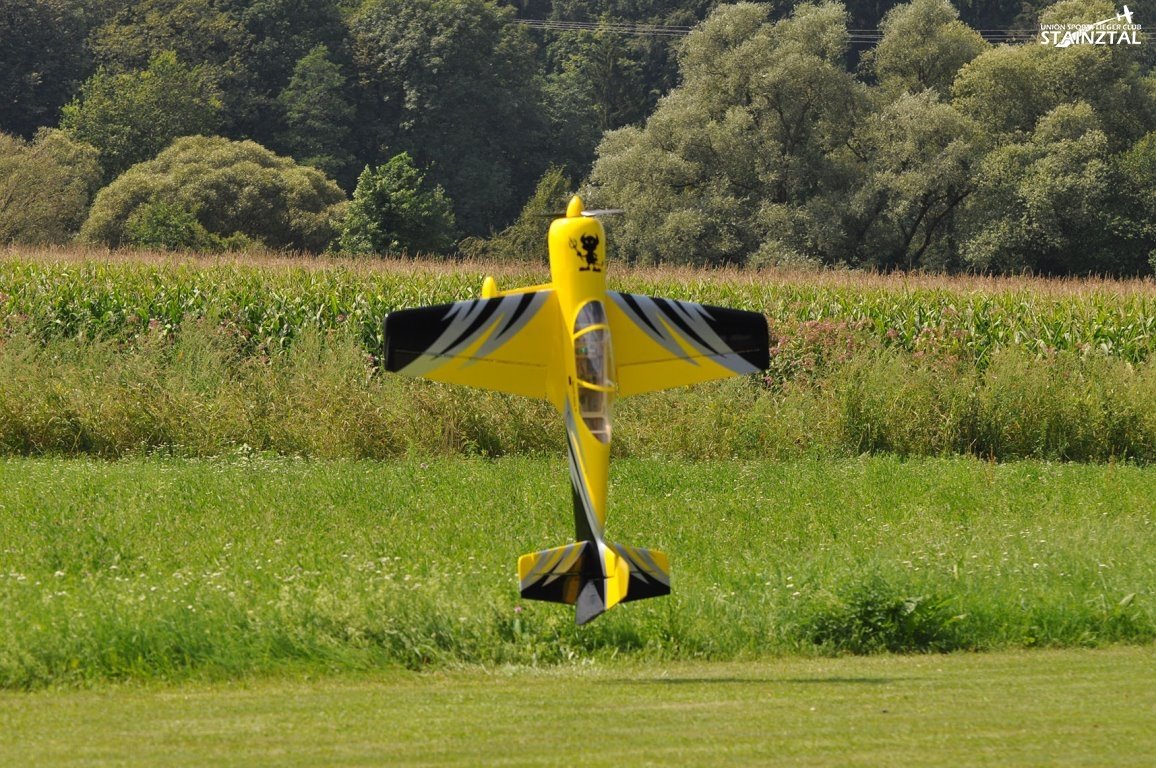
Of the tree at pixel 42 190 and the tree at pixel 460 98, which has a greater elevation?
the tree at pixel 460 98

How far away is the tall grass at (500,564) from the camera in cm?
837

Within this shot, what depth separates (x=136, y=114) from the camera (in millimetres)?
66312

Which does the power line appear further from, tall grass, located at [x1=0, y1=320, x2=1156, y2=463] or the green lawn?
the green lawn

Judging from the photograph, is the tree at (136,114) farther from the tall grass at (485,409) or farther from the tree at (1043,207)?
the tall grass at (485,409)

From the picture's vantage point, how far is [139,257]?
86.2 feet

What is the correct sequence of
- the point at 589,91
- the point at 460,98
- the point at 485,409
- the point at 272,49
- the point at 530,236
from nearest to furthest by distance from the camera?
the point at 485,409
the point at 530,236
the point at 460,98
the point at 272,49
the point at 589,91

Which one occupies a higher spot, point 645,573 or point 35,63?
point 35,63

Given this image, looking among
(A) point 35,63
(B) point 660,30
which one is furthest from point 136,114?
(B) point 660,30

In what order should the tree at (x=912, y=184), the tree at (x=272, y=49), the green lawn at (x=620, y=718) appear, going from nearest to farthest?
the green lawn at (x=620, y=718) → the tree at (x=912, y=184) → the tree at (x=272, y=49)

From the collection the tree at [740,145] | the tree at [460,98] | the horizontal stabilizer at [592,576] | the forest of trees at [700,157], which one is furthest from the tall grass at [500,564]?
the tree at [460,98]

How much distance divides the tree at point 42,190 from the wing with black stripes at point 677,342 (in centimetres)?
4462

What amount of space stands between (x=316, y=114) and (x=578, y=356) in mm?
67595

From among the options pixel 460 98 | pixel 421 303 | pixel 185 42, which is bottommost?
pixel 421 303

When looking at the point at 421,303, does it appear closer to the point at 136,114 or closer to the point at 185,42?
the point at 136,114
